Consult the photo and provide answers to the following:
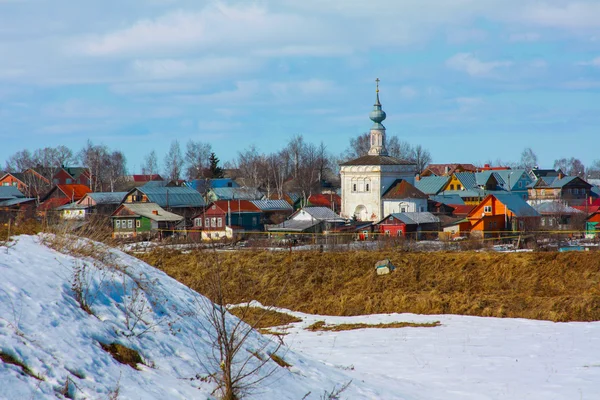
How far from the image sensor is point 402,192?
5397cm

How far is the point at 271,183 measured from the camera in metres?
83.3

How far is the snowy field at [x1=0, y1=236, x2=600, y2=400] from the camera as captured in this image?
6.95 m

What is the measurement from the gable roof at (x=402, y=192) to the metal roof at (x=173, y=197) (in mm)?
13790

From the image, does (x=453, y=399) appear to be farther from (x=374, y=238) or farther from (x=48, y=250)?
(x=374, y=238)

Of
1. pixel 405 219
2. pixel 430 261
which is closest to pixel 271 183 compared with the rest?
pixel 405 219

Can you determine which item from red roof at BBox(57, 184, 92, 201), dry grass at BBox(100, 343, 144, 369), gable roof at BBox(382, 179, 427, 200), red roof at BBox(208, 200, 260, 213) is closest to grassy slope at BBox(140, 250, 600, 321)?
dry grass at BBox(100, 343, 144, 369)

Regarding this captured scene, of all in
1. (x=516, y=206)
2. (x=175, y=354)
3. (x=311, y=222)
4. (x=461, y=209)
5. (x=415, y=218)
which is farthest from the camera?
(x=461, y=209)

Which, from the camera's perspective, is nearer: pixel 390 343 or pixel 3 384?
pixel 3 384

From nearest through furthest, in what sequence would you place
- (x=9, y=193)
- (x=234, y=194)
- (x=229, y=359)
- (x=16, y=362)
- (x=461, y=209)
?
(x=16, y=362), (x=229, y=359), (x=461, y=209), (x=234, y=194), (x=9, y=193)

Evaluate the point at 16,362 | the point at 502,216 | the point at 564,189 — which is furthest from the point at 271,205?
the point at 16,362

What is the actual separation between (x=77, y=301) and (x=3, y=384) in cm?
203

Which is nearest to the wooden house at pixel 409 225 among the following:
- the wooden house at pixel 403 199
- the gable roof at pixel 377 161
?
the wooden house at pixel 403 199

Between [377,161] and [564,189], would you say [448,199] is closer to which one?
[377,161]

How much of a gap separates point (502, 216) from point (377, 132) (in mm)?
17974
